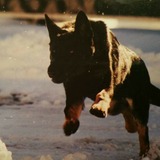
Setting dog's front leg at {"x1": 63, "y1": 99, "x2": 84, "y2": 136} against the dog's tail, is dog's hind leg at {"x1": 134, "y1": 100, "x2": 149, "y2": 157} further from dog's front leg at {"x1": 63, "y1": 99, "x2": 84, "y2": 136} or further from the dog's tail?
dog's front leg at {"x1": 63, "y1": 99, "x2": 84, "y2": 136}

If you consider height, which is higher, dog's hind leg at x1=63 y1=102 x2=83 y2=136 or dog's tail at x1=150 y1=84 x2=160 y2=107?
dog's tail at x1=150 y1=84 x2=160 y2=107

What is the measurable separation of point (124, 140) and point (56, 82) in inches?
20.8

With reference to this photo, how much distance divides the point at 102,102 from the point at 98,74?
0.54 feet

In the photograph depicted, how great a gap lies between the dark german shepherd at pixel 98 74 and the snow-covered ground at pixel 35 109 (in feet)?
0.16

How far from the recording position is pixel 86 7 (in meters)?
2.15

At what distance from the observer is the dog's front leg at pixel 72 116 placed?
2121 mm

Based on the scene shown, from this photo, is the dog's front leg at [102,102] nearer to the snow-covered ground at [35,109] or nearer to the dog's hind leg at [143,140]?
the snow-covered ground at [35,109]

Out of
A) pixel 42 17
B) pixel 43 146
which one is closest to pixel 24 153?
pixel 43 146

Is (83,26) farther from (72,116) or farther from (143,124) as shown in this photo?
(143,124)

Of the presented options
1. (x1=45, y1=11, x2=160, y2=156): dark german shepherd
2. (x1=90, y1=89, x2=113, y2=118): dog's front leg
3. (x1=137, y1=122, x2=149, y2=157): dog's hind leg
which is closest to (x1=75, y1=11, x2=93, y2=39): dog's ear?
(x1=45, y1=11, x2=160, y2=156): dark german shepherd

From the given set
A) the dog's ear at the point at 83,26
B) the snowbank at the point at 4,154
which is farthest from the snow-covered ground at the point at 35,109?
the dog's ear at the point at 83,26

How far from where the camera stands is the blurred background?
214cm

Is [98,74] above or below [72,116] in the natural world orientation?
above

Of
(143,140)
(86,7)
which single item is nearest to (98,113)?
(143,140)
